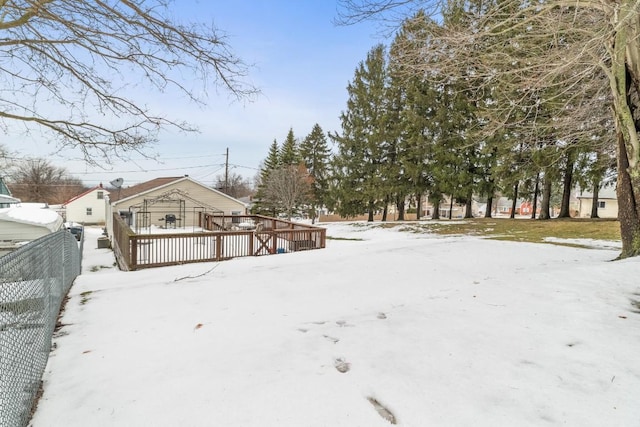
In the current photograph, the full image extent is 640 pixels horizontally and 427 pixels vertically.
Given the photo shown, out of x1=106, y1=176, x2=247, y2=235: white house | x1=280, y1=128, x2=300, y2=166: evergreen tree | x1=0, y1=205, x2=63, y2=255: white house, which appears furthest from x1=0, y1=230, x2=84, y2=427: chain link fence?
x1=280, y1=128, x2=300, y2=166: evergreen tree

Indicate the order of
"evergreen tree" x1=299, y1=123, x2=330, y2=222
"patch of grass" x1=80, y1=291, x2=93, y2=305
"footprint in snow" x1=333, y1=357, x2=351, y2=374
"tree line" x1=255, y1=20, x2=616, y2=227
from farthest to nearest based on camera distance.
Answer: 1. "evergreen tree" x1=299, y1=123, x2=330, y2=222
2. "tree line" x1=255, y1=20, x2=616, y2=227
3. "patch of grass" x1=80, y1=291, x2=93, y2=305
4. "footprint in snow" x1=333, y1=357, x2=351, y2=374

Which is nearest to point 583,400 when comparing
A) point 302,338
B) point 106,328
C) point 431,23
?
point 302,338

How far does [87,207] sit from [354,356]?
44868mm

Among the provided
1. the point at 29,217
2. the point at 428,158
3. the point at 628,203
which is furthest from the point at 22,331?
the point at 428,158

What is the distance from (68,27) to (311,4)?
363 centimetres

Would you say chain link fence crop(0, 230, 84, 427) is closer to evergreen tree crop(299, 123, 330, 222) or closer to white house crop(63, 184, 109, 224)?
evergreen tree crop(299, 123, 330, 222)

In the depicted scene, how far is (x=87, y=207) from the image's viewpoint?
3775 centimetres

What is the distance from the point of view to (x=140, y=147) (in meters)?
5.64

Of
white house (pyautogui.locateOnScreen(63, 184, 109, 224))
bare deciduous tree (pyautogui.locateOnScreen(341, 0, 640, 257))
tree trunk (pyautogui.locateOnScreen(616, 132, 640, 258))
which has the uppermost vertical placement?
bare deciduous tree (pyautogui.locateOnScreen(341, 0, 640, 257))

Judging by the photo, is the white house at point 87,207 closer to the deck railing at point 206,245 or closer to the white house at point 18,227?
the white house at point 18,227

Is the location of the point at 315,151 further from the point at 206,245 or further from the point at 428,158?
the point at 206,245

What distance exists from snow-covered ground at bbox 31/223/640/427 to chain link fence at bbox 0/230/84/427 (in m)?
0.13

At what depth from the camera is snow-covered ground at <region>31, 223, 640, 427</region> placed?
71.0 inches

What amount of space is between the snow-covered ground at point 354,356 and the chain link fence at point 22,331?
0.43 ft
